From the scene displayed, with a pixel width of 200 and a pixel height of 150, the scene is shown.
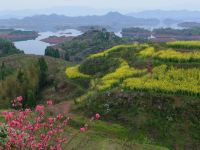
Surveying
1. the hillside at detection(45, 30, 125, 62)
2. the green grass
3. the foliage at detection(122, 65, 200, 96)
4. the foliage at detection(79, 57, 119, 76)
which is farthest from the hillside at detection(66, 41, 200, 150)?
the hillside at detection(45, 30, 125, 62)

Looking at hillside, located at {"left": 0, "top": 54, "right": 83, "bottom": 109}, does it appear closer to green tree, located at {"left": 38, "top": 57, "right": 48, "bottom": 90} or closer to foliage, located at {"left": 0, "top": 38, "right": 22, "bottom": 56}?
green tree, located at {"left": 38, "top": 57, "right": 48, "bottom": 90}

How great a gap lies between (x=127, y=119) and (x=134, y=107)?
36.2 inches

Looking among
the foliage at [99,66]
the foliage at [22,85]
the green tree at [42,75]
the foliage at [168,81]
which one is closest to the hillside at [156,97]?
the foliage at [168,81]

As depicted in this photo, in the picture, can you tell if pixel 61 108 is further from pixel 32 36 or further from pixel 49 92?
pixel 32 36

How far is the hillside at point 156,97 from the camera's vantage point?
1925 centimetres

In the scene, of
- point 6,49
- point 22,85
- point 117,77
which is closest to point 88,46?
point 6,49

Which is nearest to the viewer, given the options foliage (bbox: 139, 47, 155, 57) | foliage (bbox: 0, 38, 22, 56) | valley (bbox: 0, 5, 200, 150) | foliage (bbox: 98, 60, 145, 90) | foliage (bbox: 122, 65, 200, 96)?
valley (bbox: 0, 5, 200, 150)

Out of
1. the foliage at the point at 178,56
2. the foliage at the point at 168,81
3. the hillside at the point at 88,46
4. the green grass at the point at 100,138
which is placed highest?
the foliage at the point at 178,56

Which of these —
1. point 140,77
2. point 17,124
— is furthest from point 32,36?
point 17,124

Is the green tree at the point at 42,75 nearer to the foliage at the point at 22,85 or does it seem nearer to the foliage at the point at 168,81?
the foliage at the point at 22,85

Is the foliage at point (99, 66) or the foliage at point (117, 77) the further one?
the foliage at point (99, 66)

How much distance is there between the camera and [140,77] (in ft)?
80.0

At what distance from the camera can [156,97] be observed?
2122cm

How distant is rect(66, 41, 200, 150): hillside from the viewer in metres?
19.2
